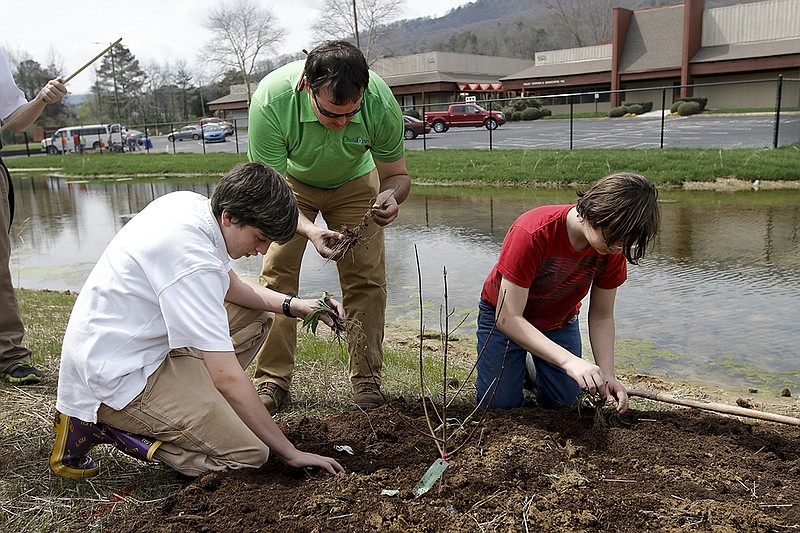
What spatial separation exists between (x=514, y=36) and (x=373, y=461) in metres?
119

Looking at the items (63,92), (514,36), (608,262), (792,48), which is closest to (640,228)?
(608,262)

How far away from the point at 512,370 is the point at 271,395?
4.33 ft

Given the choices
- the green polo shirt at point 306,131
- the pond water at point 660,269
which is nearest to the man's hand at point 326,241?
the pond water at point 660,269

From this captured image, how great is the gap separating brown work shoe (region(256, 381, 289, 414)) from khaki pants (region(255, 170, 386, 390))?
0.03 meters

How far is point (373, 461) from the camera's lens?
2951 mm

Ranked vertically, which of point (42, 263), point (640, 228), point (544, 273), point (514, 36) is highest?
point (514, 36)

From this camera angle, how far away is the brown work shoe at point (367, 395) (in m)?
3.81

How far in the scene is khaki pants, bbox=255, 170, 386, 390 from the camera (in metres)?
3.85

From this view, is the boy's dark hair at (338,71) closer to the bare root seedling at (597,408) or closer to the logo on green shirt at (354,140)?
the logo on green shirt at (354,140)

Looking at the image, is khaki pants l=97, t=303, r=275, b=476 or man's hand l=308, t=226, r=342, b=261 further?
man's hand l=308, t=226, r=342, b=261

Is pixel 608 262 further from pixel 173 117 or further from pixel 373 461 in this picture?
pixel 173 117

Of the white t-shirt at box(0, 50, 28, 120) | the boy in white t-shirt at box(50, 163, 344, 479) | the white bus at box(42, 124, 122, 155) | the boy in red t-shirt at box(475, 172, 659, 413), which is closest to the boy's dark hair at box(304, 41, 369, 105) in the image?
the boy in white t-shirt at box(50, 163, 344, 479)

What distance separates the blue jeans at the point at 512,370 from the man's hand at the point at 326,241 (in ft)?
2.80

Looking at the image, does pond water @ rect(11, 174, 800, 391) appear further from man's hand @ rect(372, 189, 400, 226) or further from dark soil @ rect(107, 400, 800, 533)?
dark soil @ rect(107, 400, 800, 533)
